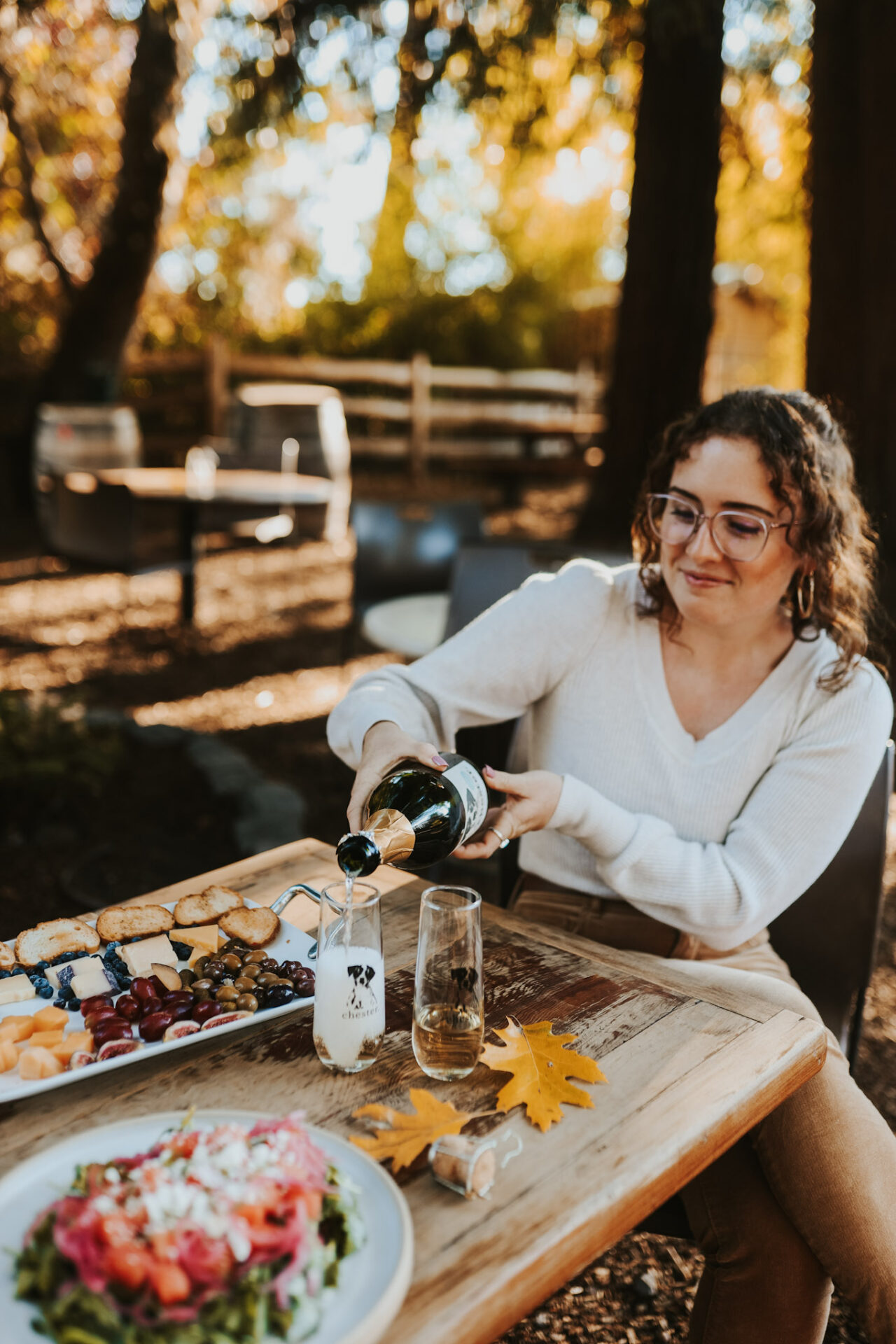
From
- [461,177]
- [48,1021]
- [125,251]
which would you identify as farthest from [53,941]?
[461,177]

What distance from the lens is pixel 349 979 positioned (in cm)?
115

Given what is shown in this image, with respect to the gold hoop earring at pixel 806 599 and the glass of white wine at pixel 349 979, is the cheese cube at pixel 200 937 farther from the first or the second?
the gold hoop earring at pixel 806 599

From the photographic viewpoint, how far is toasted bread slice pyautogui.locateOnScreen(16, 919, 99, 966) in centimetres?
137

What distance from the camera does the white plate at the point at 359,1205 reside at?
0.83m

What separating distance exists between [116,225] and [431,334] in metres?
6.00

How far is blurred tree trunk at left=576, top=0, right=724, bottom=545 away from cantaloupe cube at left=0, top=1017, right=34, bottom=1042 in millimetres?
4721

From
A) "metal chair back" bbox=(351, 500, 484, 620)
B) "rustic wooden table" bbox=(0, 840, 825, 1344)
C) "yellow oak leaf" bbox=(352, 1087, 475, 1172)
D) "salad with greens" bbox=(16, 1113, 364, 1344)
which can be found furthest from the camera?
"metal chair back" bbox=(351, 500, 484, 620)

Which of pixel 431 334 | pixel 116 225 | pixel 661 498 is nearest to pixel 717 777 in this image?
pixel 661 498

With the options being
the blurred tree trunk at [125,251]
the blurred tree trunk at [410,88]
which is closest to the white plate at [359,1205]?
the blurred tree trunk at [410,88]

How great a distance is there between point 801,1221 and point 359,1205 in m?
0.70

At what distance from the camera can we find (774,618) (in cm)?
194

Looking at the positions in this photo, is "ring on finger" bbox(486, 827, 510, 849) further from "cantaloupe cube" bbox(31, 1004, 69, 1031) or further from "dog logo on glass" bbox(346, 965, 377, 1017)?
"cantaloupe cube" bbox(31, 1004, 69, 1031)

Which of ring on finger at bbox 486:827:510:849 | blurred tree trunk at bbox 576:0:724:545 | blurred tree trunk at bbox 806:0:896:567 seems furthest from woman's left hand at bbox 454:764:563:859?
blurred tree trunk at bbox 576:0:724:545

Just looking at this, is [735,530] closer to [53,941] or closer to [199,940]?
[199,940]
